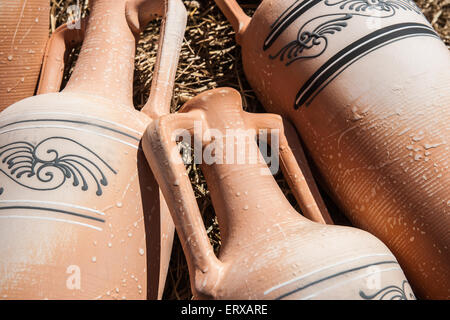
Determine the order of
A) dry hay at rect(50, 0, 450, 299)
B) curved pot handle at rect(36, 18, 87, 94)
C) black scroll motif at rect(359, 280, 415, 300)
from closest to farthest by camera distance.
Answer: black scroll motif at rect(359, 280, 415, 300) < curved pot handle at rect(36, 18, 87, 94) < dry hay at rect(50, 0, 450, 299)

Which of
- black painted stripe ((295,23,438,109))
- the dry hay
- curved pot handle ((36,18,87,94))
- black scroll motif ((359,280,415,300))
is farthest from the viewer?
the dry hay

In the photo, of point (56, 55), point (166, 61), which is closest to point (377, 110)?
point (166, 61)

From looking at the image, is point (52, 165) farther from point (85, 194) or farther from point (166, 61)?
point (166, 61)

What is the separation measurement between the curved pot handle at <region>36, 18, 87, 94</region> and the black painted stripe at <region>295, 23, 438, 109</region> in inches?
16.7

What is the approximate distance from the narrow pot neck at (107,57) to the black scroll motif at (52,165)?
118 mm

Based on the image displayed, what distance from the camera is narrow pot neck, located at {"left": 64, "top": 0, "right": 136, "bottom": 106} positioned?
0.67 meters

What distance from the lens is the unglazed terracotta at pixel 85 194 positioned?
0.53 metres

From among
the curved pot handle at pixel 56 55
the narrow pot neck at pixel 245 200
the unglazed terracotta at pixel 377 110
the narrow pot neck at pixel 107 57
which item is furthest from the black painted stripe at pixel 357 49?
the curved pot handle at pixel 56 55

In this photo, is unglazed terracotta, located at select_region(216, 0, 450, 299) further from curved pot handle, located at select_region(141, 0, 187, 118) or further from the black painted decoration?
curved pot handle, located at select_region(141, 0, 187, 118)

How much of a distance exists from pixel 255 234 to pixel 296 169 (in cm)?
14

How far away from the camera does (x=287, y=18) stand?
693 millimetres

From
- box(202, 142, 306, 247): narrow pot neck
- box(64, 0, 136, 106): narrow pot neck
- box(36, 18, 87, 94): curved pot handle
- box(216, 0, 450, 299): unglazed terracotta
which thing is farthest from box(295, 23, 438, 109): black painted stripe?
box(36, 18, 87, 94): curved pot handle
